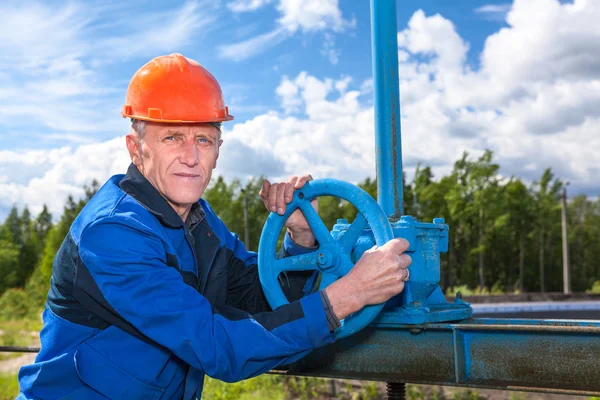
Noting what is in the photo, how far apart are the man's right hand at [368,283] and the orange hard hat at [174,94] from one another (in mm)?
862

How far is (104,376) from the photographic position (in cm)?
237

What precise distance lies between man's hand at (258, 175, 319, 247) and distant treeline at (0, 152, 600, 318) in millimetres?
32227

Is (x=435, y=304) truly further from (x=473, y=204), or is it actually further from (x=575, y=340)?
(x=473, y=204)

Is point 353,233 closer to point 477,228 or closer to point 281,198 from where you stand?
point 281,198

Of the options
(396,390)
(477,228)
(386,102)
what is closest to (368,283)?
(386,102)

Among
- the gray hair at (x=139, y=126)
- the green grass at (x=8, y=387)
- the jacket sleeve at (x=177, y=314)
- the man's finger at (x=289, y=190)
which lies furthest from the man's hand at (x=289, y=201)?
the green grass at (x=8, y=387)

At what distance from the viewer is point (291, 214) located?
3154 millimetres

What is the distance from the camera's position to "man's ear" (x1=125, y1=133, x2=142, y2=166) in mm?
2672

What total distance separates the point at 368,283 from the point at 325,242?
57cm

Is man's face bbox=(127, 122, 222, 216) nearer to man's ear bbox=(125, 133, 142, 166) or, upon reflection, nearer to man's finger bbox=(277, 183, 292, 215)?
man's ear bbox=(125, 133, 142, 166)

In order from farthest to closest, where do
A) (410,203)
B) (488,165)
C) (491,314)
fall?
(410,203) < (488,165) < (491,314)

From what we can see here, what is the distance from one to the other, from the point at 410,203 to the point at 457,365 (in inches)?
1688

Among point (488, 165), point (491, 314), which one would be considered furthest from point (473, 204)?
point (491, 314)

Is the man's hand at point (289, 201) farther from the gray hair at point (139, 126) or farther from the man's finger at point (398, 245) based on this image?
the man's finger at point (398, 245)
